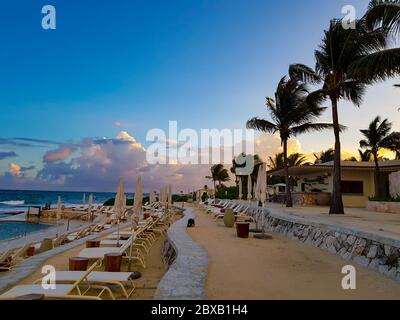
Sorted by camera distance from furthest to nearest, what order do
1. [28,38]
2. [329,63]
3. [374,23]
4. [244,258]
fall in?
[329,63]
[28,38]
[374,23]
[244,258]

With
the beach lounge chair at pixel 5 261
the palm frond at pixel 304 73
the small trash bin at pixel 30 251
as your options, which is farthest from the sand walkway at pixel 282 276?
the palm frond at pixel 304 73

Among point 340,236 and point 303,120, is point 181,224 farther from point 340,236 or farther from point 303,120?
point 303,120

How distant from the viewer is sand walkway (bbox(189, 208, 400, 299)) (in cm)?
448

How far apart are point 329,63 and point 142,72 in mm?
9299

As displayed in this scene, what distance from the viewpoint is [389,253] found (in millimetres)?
5820

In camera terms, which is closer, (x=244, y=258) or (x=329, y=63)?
(x=244, y=258)

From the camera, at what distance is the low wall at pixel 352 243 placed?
5723mm

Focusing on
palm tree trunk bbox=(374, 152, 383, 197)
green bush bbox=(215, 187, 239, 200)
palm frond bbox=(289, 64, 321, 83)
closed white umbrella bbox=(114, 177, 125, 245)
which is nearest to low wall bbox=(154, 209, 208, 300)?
closed white umbrella bbox=(114, 177, 125, 245)

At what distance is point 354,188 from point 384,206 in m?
6.89

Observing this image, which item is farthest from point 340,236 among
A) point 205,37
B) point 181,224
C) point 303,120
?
point 303,120

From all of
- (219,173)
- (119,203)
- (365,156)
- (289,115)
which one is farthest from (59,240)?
(219,173)

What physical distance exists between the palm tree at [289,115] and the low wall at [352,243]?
401 inches

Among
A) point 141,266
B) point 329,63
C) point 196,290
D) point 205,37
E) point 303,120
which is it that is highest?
point 205,37

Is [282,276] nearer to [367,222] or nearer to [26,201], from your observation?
[367,222]
